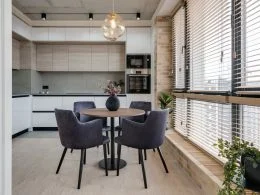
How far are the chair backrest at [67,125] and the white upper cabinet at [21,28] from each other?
3.10m

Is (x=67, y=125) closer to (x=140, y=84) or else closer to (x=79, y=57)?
A: (x=140, y=84)

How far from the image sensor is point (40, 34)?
227 inches

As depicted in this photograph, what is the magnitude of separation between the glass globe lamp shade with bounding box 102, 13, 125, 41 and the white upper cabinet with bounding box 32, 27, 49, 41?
3.00m

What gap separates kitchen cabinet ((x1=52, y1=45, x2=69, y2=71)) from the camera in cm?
612

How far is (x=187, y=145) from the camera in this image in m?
3.49

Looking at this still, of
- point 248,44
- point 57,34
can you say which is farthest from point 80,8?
point 248,44

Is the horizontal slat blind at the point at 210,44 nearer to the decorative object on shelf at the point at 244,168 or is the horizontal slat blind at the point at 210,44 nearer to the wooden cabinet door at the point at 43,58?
the decorative object on shelf at the point at 244,168

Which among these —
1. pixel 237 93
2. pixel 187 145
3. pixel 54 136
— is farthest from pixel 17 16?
pixel 237 93

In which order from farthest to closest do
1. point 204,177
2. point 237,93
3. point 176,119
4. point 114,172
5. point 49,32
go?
point 49,32 < point 176,119 < point 114,172 < point 204,177 < point 237,93

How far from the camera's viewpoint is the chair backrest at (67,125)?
2549mm

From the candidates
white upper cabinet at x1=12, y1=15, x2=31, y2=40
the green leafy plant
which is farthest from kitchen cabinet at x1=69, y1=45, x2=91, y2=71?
the green leafy plant
